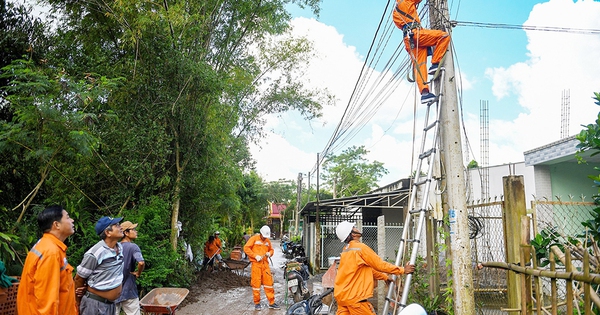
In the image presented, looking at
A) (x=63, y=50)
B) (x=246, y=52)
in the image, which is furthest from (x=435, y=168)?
(x=246, y=52)

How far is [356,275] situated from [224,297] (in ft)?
22.8

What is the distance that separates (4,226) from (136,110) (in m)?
3.82

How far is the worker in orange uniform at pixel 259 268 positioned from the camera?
937cm

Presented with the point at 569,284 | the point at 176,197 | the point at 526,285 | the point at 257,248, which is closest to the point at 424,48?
the point at 526,285

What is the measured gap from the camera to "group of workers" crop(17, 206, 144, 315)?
11.4 ft

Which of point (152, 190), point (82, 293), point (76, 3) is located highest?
point (76, 3)

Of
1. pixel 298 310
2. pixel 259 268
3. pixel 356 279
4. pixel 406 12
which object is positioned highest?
pixel 406 12

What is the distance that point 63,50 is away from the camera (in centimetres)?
982

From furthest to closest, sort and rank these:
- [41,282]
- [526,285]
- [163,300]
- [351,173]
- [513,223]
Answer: [351,173]
[163,300]
[513,223]
[41,282]
[526,285]

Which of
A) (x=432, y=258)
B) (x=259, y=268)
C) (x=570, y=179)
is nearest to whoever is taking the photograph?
(x=432, y=258)

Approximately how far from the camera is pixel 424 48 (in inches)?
201

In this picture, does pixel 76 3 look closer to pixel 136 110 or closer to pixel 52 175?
pixel 136 110

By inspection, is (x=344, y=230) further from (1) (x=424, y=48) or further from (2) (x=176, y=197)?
(2) (x=176, y=197)

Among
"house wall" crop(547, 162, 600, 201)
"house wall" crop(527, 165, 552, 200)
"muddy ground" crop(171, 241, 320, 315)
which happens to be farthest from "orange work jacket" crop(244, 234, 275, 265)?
"house wall" crop(547, 162, 600, 201)
